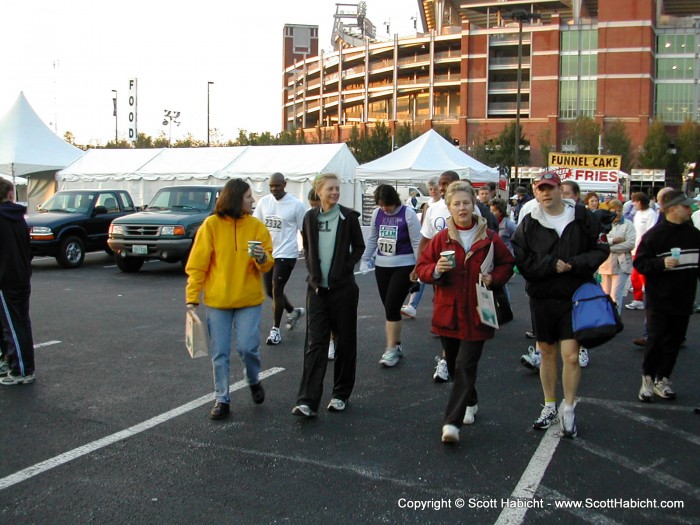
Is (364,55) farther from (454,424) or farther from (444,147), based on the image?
(454,424)

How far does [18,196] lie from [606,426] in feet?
98.8

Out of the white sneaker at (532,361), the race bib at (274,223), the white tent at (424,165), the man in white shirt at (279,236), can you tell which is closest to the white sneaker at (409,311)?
the man in white shirt at (279,236)

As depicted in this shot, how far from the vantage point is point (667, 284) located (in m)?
5.70

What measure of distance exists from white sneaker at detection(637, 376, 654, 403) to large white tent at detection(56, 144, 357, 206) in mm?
15917

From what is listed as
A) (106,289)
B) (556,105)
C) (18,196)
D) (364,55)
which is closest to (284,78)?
(364,55)

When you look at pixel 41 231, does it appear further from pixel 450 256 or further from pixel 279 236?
pixel 450 256

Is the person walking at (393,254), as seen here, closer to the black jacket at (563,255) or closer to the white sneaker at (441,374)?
the white sneaker at (441,374)

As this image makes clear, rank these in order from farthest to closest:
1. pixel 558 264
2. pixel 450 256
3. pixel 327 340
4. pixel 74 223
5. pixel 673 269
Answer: pixel 74 223
pixel 673 269
pixel 327 340
pixel 558 264
pixel 450 256

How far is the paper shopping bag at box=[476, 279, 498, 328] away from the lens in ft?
14.9

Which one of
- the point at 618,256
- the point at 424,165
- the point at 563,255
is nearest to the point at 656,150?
the point at 424,165

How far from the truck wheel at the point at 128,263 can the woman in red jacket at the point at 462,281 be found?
37.6ft

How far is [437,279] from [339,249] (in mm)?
1001

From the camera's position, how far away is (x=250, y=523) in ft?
11.5

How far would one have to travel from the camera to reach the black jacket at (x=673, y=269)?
5671 millimetres
